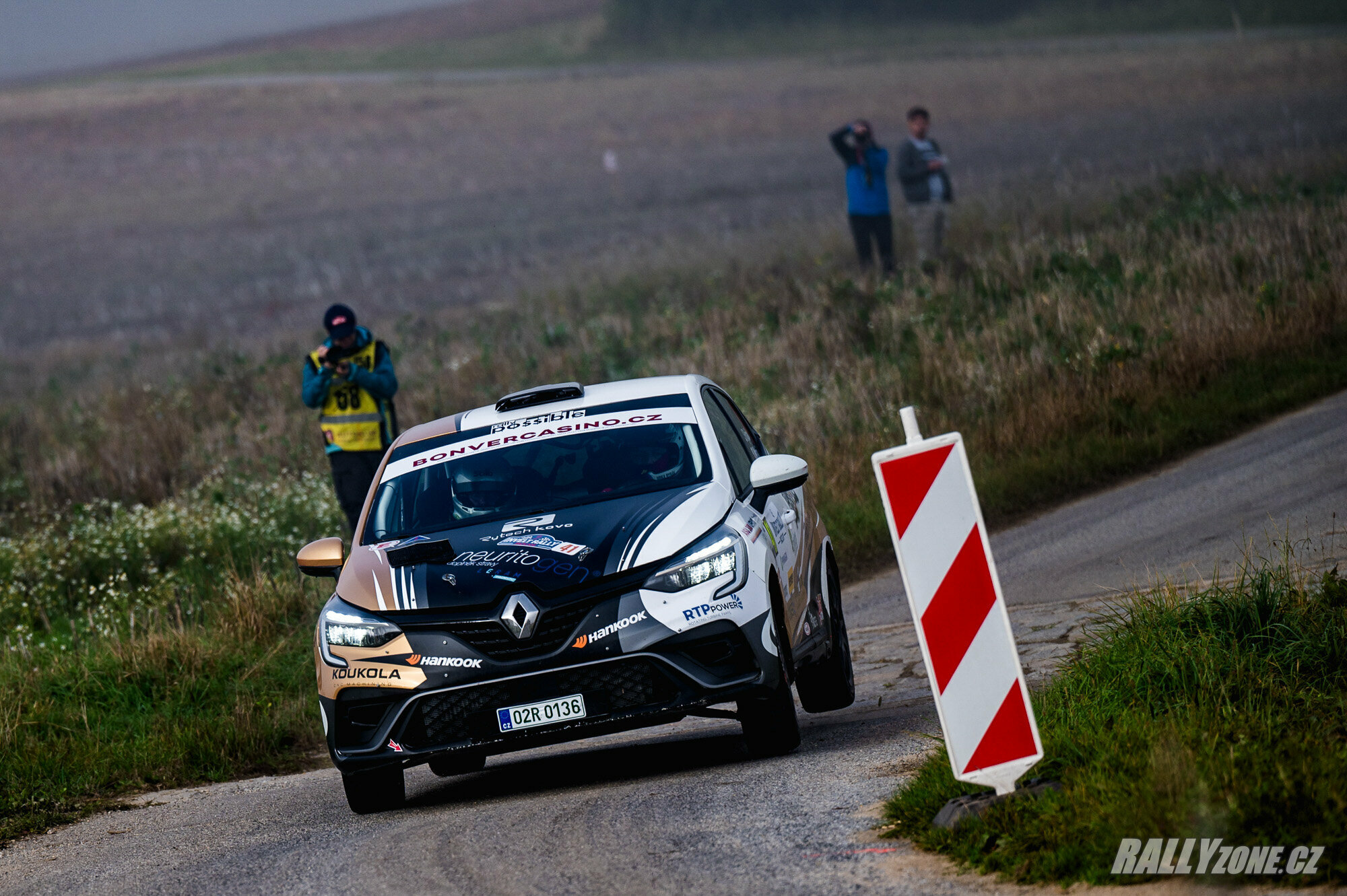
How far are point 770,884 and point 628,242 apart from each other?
3694 cm

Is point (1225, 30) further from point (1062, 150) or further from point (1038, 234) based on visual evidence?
point (1038, 234)

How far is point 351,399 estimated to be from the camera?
43.9 ft

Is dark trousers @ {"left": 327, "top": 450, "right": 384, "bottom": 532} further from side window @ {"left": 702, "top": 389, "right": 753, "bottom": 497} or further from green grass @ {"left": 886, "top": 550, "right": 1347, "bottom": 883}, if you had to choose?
green grass @ {"left": 886, "top": 550, "right": 1347, "bottom": 883}

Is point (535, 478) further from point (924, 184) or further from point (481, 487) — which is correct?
point (924, 184)

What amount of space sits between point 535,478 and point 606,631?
4.80 ft

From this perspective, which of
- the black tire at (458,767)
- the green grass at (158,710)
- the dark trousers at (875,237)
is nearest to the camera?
the black tire at (458,767)

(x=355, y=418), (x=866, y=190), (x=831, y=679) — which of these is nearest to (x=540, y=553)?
(x=831, y=679)

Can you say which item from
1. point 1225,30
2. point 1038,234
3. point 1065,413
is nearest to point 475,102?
point 1225,30

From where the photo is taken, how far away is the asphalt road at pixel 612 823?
5.77 metres

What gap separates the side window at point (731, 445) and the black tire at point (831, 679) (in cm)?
82

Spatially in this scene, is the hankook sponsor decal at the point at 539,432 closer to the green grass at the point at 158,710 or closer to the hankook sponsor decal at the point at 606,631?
the hankook sponsor decal at the point at 606,631

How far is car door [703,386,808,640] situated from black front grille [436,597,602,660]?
100cm

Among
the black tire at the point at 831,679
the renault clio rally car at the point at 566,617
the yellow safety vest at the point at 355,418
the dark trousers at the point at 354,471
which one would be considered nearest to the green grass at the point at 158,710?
the dark trousers at the point at 354,471

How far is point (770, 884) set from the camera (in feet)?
17.8
